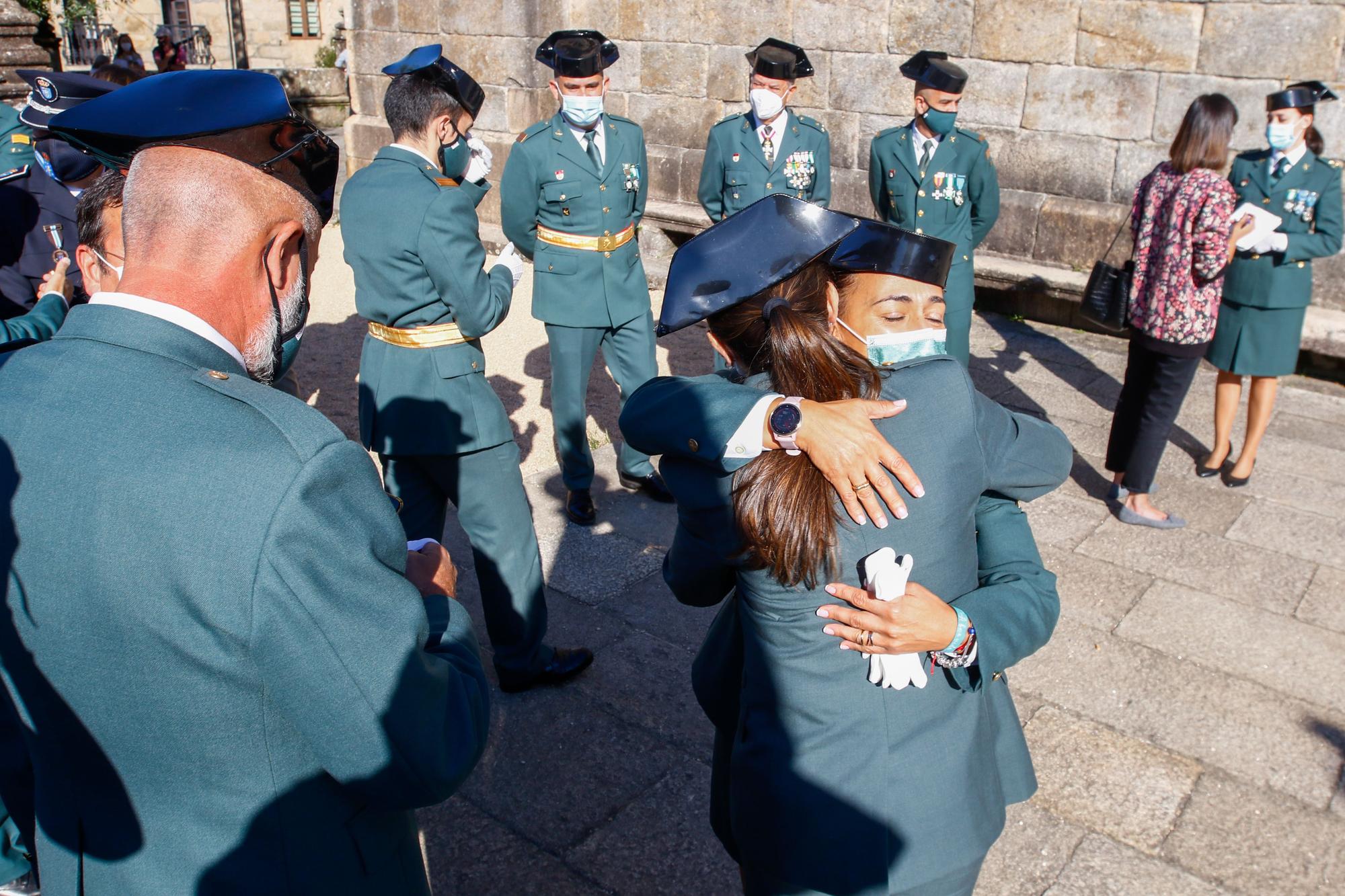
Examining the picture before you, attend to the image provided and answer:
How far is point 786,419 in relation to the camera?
5.23 feet

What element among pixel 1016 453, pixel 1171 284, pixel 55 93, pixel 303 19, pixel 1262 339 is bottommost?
pixel 1262 339

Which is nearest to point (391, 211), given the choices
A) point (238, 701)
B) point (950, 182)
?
point (238, 701)

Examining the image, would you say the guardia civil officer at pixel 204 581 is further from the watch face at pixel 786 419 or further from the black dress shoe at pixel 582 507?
the black dress shoe at pixel 582 507

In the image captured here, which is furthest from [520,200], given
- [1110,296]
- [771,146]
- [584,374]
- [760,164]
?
[1110,296]

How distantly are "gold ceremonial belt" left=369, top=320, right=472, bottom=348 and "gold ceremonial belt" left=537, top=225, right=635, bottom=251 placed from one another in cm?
177

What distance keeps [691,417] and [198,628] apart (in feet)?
2.59

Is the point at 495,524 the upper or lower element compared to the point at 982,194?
lower

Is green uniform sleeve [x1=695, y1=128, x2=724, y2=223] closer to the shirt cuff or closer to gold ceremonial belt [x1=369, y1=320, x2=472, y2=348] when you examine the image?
gold ceremonial belt [x1=369, y1=320, x2=472, y2=348]

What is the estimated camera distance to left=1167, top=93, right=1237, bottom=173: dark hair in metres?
4.41

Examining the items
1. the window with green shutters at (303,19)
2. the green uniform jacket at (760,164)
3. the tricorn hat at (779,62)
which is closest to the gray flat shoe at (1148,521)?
the green uniform jacket at (760,164)

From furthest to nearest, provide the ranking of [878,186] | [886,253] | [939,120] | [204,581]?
[878,186] → [939,120] → [886,253] → [204,581]

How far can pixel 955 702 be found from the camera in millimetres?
1683

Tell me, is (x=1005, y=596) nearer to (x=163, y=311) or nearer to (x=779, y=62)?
(x=163, y=311)

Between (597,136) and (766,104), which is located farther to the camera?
(766,104)
